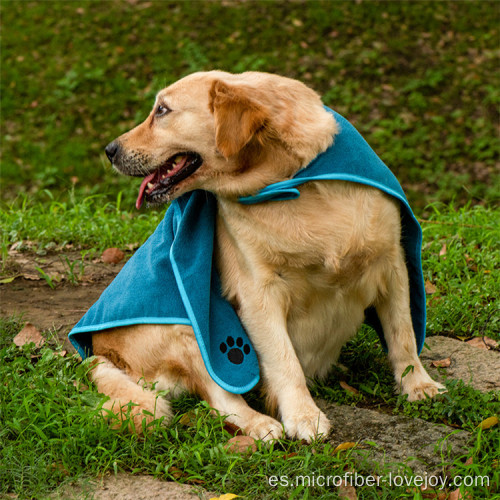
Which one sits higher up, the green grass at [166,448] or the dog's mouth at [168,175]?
the dog's mouth at [168,175]

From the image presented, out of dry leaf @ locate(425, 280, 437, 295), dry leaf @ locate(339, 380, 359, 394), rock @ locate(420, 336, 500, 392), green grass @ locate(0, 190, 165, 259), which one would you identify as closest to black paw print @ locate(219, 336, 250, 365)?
dry leaf @ locate(339, 380, 359, 394)

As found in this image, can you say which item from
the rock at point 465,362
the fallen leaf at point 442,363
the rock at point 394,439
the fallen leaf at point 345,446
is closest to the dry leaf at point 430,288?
the rock at point 465,362

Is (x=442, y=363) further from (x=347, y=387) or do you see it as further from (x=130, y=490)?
(x=130, y=490)

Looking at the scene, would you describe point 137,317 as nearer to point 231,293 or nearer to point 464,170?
point 231,293

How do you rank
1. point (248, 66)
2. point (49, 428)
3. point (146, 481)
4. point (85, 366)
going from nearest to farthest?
point (146, 481) < point (49, 428) < point (85, 366) < point (248, 66)

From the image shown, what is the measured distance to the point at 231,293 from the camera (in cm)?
312

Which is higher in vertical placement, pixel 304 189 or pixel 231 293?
pixel 304 189

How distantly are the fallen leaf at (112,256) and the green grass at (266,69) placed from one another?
3.15 m

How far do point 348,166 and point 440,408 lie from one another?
3.82 ft

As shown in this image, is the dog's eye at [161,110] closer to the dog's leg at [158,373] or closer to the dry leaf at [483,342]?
the dog's leg at [158,373]

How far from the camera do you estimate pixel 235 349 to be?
9.95 ft

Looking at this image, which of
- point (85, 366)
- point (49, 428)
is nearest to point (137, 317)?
point (85, 366)

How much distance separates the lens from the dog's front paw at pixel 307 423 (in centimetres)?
273

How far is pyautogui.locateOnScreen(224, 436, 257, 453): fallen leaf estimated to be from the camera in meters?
2.64
